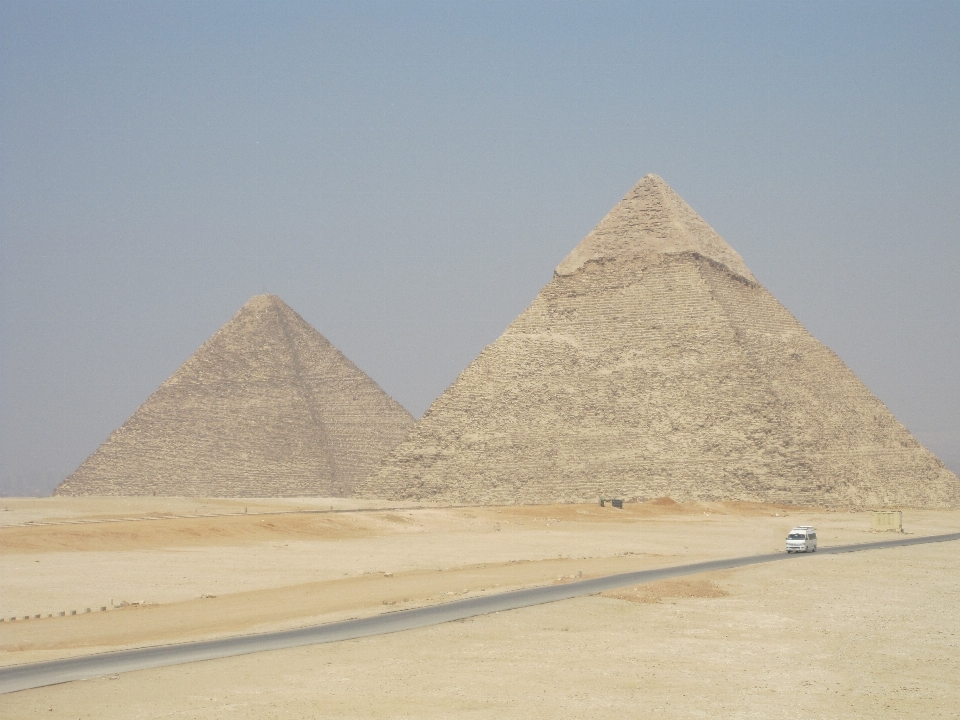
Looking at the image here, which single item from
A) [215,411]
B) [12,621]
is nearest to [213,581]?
[12,621]

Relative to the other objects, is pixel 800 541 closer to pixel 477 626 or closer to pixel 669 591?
pixel 669 591

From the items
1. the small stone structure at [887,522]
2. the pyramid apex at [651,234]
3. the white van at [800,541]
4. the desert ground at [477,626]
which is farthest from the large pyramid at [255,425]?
the white van at [800,541]

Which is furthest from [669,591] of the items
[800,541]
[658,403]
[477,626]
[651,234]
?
[651,234]

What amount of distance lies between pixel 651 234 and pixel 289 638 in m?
45.0

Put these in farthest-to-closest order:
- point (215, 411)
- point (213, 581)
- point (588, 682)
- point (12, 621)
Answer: point (215, 411) < point (213, 581) < point (12, 621) < point (588, 682)

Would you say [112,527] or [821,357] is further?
[821,357]

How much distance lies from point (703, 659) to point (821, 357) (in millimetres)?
45238

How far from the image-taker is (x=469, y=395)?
191ft

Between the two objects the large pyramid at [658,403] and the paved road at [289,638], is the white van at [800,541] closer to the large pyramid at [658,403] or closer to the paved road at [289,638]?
the paved road at [289,638]

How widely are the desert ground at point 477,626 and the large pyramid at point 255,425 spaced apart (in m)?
32.2

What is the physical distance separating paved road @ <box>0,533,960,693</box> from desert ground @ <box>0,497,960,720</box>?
1.48 ft

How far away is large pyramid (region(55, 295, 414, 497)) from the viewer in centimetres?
6781

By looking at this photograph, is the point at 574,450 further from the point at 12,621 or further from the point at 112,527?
the point at 12,621

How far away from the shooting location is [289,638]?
53.4 feet
